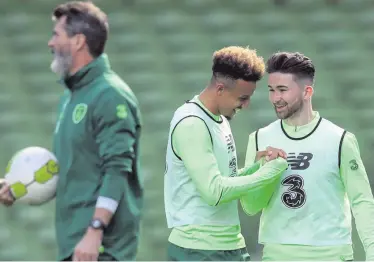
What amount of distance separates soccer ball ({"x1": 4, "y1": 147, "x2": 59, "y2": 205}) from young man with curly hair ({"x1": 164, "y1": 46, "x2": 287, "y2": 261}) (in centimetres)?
58

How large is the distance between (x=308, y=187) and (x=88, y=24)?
1199 mm

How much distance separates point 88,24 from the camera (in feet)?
13.5

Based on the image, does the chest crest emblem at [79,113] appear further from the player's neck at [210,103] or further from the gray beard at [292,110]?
the gray beard at [292,110]

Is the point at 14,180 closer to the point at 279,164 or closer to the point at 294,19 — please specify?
the point at 279,164

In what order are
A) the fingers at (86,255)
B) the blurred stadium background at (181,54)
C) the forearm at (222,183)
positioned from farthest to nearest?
1. the blurred stadium background at (181,54)
2. the forearm at (222,183)
3. the fingers at (86,255)

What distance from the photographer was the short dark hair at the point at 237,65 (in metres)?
4.66

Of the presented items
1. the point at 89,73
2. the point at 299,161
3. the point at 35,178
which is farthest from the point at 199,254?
the point at 89,73

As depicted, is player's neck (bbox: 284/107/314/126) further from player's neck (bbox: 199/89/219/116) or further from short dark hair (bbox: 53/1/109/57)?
short dark hair (bbox: 53/1/109/57)

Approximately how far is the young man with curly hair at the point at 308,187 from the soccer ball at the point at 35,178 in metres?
0.99

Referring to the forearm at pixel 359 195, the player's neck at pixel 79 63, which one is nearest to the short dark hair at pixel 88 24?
the player's neck at pixel 79 63

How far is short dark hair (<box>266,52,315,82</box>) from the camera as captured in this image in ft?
15.8

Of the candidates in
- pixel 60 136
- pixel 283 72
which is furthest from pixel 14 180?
pixel 283 72

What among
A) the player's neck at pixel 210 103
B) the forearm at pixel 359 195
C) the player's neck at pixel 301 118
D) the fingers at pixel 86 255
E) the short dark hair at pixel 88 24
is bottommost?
the fingers at pixel 86 255

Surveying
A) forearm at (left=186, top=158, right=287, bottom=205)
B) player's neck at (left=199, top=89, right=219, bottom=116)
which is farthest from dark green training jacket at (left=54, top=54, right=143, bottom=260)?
player's neck at (left=199, top=89, right=219, bottom=116)
